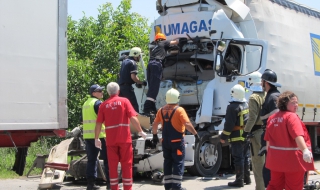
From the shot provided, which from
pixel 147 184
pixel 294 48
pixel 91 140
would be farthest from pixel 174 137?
pixel 294 48

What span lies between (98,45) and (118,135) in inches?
577

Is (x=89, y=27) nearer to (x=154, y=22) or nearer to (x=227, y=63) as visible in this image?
(x=154, y=22)

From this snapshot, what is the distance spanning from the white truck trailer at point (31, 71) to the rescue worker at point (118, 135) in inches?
31.8

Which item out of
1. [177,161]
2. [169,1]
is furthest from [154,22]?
[177,161]

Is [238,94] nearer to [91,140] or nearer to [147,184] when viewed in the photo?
[147,184]

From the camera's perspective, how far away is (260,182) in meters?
8.55

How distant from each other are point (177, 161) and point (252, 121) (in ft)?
4.44

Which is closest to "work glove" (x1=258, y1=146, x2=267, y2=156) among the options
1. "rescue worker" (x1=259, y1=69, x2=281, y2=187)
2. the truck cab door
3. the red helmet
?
"rescue worker" (x1=259, y1=69, x2=281, y2=187)

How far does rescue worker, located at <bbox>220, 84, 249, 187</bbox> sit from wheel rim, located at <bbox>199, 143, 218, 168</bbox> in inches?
54.7

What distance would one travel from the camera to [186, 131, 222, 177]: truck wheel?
10781 mm

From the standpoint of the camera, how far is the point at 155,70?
1134cm

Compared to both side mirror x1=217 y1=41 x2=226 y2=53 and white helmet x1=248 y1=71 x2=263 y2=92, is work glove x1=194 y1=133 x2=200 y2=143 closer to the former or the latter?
white helmet x1=248 y1=71 x2=263 y2=92

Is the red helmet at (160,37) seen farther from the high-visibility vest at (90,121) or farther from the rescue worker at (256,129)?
the rescue worker at (256,129)

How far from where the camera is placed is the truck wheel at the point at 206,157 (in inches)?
424
